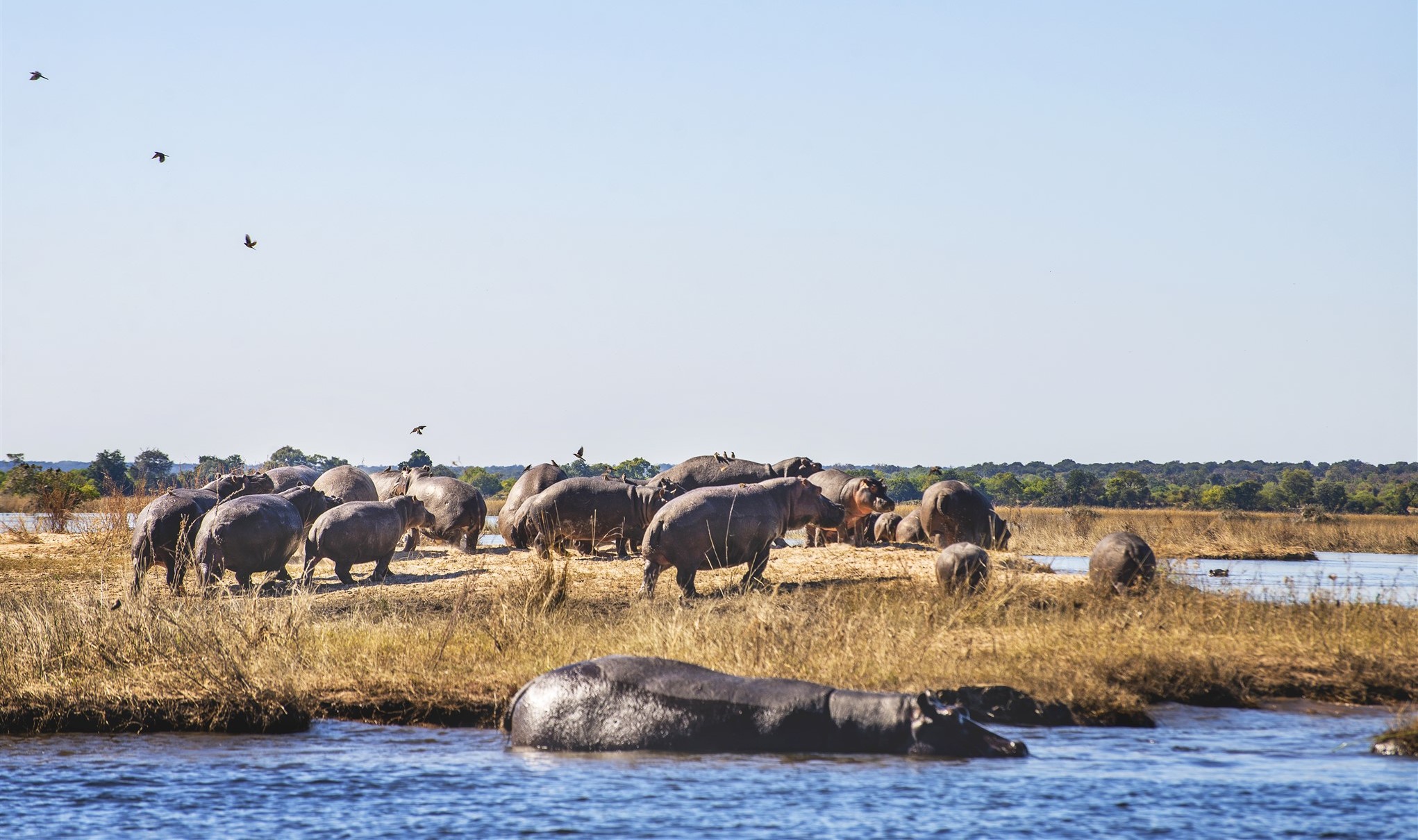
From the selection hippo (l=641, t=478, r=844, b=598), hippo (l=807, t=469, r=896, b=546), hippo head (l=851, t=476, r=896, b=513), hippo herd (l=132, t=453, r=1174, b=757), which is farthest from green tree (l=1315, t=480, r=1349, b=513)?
hippo (l=641, t=478, r=844, b=598)

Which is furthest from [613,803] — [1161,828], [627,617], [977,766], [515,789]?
[627,617]

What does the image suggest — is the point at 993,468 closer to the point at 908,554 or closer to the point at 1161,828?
the point at 908,554

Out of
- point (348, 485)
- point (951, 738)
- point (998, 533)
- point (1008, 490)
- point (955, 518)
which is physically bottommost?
point (951, 738)

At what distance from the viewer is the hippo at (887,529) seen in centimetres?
2662

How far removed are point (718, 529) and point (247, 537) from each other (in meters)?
5.88

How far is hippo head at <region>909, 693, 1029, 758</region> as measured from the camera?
30.7 ft

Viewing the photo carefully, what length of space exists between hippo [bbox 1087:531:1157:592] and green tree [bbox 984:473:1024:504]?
52496mm

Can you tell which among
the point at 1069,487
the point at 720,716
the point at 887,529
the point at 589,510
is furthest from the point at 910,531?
the point at 1069,487

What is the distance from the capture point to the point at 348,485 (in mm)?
25328

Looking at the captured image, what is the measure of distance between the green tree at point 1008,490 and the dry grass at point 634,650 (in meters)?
55.2

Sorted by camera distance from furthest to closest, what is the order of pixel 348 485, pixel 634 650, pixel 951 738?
pixel 348 485 < pixel 634 650 < pixel 951 738

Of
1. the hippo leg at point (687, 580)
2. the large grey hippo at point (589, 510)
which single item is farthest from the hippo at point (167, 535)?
the hippo leg at point (687, 580)

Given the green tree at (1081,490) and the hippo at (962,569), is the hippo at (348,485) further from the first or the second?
the green tree at (1081,490)

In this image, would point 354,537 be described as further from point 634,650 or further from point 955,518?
point 955,518
